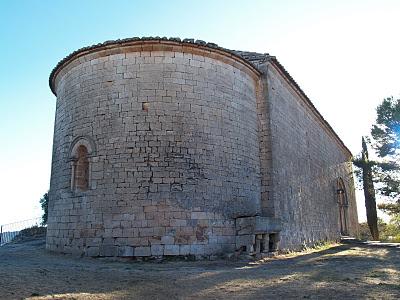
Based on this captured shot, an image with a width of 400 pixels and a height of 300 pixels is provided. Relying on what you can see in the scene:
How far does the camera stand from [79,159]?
902cm

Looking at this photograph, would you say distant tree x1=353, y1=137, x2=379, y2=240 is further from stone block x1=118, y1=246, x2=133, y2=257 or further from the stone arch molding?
the stone arch molding

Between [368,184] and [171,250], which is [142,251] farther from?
[368,184]

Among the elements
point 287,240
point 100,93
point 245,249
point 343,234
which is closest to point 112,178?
point 100,93

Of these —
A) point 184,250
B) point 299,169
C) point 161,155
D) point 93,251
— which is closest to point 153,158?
point 161,155

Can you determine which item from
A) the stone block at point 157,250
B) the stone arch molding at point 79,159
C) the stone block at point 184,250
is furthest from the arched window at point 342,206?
the stone arch molding at point 79,159

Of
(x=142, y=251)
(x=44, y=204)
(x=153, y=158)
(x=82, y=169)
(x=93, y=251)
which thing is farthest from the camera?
(x=44, y=204)

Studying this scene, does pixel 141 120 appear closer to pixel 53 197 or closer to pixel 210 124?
pixel 210 124

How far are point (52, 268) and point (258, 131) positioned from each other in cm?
660

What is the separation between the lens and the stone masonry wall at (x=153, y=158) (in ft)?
26.1

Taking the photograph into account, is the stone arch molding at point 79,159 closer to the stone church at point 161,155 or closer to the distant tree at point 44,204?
the stone church at point 161,155

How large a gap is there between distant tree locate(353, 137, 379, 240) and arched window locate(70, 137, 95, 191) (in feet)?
46.1

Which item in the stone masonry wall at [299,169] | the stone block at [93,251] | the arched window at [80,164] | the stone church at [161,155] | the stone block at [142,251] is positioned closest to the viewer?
the stone block at [142,251]

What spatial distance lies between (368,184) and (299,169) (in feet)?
22.7

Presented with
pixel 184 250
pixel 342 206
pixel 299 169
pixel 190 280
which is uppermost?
pixel 299 169
